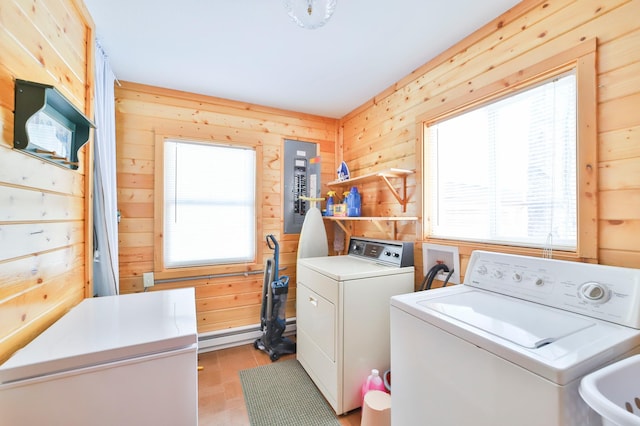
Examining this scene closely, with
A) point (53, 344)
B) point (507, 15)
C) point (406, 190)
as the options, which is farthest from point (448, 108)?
point (53, 344)

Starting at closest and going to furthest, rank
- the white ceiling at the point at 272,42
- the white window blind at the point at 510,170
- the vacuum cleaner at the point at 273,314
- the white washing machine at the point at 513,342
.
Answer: the white washing machine at the point at 513,342 < the white window blind at the point at 510,170 < the white ceiling at the point at 272,42 < the vacuum cleaner at the point at 273,314

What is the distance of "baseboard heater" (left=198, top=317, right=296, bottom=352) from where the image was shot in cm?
253

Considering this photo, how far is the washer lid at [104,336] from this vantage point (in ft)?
2.79

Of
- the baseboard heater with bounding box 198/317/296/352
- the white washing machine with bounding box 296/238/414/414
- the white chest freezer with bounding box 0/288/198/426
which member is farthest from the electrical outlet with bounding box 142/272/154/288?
the white washing machine with bounding box 296/238/414/414

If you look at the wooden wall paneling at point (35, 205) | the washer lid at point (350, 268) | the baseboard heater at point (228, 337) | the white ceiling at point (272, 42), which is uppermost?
the white ceiling at point (272, 42)

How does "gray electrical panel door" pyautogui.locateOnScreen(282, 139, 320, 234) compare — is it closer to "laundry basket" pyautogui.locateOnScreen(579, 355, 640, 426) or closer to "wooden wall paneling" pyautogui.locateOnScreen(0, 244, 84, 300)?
"wooden wall paneling" pyautogui.locateOnScreen(0, 244, 84, 300)

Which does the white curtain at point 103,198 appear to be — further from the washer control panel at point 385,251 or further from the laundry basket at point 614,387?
the laundry basket at point 614,387

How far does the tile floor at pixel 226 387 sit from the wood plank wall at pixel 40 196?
107cm

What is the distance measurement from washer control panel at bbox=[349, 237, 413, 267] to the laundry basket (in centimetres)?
126

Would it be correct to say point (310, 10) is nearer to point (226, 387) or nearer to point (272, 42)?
point (272, 42)

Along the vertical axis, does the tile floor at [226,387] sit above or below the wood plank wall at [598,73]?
below

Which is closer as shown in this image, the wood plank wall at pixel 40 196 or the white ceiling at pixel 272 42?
the wood plank wall at pixel 40 196

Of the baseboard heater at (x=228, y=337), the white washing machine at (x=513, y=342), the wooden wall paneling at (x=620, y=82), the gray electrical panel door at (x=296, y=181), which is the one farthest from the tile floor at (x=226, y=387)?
the wooden wall paneling at (x=620, y=82)

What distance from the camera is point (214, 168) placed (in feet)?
8.63
